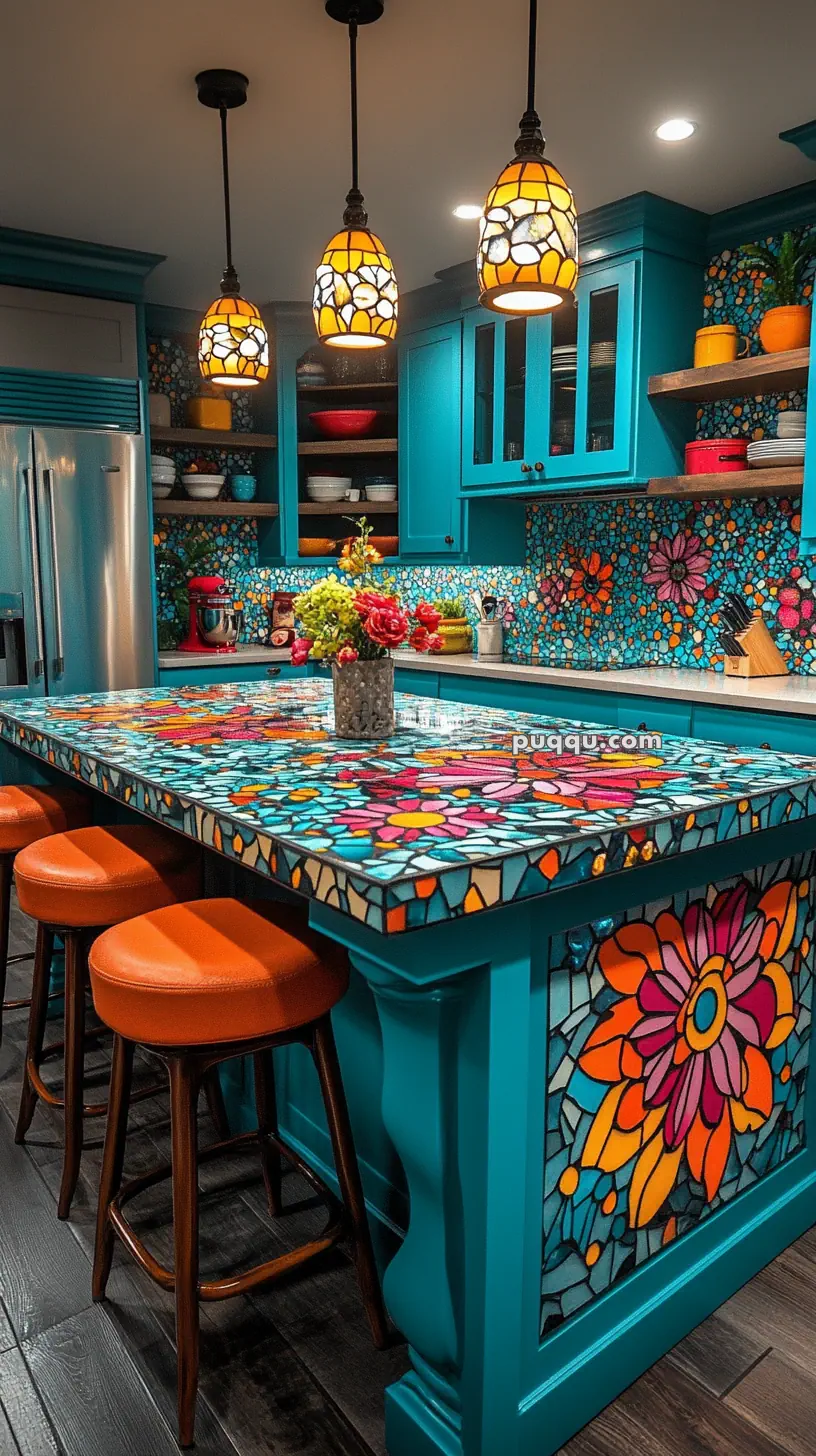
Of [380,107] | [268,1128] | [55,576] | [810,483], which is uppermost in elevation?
[380,107]

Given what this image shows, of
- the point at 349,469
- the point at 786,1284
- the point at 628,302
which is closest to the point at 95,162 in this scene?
the point at 628,302

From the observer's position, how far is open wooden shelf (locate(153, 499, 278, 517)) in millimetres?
4973

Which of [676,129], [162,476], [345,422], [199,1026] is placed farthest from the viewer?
[345,422]

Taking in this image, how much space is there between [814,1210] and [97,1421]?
4.46ft

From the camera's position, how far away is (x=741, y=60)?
8.73 feet

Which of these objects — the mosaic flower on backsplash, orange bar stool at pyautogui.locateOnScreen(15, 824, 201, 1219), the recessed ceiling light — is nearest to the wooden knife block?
the mosaic flower on backsplash

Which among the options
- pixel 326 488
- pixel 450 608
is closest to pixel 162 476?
pixel 326 488

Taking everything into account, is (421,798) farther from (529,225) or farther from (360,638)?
(529,225)

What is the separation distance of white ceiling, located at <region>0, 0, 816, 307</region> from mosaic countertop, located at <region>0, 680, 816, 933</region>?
5.70 feet

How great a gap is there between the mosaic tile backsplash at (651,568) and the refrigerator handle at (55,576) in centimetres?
114

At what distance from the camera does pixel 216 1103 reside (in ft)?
7.35

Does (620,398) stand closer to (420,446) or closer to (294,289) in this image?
(420,446)

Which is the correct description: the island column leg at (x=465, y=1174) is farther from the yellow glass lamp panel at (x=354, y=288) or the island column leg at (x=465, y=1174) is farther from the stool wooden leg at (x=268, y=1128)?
the yellow glass lamp panel at (x=354, y=288)

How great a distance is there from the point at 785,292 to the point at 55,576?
3.06 meters
